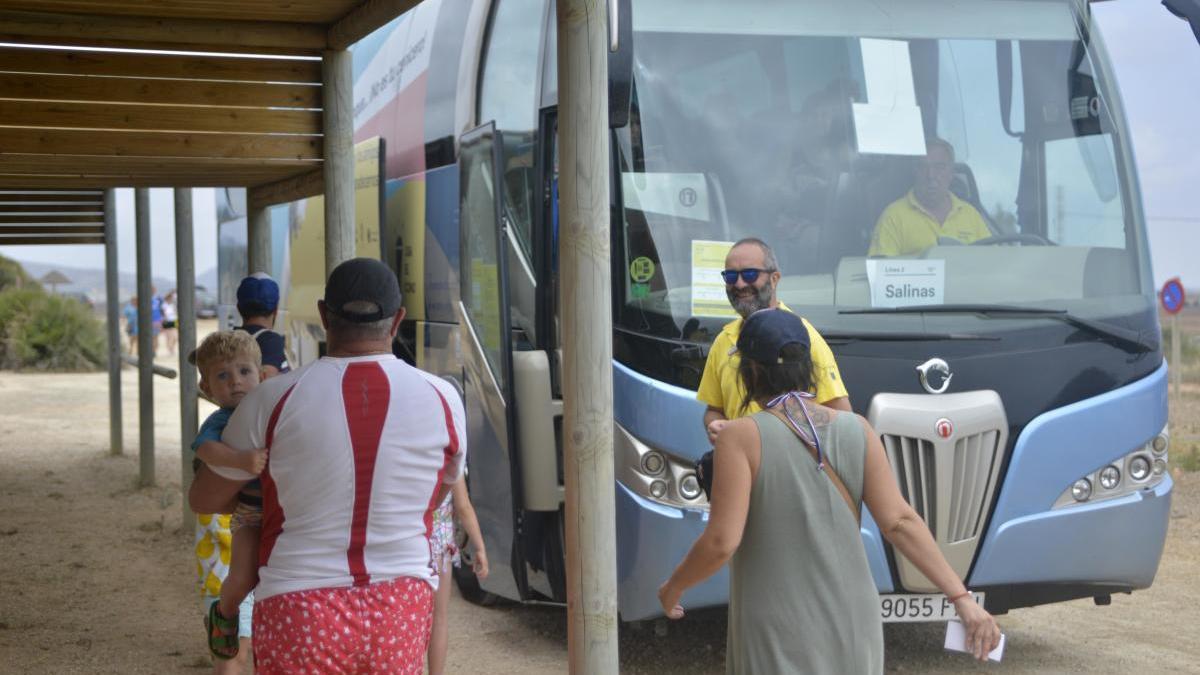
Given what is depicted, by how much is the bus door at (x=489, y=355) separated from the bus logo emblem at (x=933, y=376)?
6.14ft

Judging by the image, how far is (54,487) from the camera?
1344cm

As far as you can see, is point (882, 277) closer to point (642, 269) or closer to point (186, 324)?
point (642, 269)

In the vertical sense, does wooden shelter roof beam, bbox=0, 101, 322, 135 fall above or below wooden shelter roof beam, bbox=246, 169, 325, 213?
above

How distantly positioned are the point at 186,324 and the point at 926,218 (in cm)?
618

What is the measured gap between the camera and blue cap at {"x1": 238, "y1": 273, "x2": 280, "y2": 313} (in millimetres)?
5836

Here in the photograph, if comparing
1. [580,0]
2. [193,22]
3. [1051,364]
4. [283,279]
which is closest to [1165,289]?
[283,279]

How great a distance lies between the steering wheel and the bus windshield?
0.03 ft

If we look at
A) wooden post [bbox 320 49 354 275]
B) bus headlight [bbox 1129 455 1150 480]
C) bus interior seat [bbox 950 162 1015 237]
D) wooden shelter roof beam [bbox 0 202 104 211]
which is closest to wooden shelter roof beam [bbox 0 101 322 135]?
wooden post [bbox 320 49 354 275]

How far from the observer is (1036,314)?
6.61 meters

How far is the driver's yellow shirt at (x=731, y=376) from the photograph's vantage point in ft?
17.2

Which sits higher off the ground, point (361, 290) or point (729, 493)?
point (361, 290)

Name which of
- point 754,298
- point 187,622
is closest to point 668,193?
point 754,298

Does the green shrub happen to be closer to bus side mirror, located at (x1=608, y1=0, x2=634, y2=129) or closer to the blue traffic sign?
the blue traffic sign

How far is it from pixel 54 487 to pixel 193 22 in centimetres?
800
